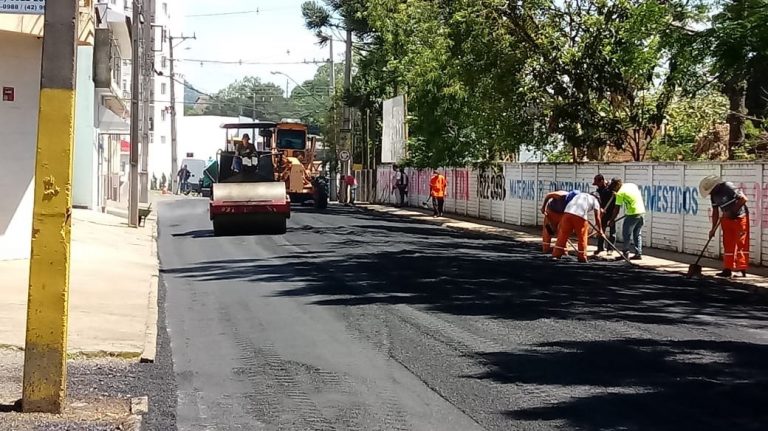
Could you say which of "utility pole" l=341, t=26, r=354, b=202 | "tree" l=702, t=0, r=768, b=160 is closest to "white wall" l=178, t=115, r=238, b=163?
"utility pole" l=341, t=26, r=354, b=202

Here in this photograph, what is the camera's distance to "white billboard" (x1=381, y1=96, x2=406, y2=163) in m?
45.9

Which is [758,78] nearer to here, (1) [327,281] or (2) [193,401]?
(1) [327,281]

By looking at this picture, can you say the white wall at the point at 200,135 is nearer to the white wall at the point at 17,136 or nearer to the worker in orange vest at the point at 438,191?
the worker in orange vest at the point at 438,191

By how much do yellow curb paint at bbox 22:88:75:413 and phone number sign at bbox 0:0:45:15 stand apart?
4.62 meters

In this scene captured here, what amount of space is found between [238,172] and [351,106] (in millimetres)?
30240

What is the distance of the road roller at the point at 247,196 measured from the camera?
25078 mm

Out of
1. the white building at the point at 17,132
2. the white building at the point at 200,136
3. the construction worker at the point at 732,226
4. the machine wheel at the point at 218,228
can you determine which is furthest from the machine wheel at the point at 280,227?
the white building at the point at 200,136

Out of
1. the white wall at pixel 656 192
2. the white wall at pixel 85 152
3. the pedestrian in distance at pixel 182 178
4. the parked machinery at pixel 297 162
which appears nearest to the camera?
the white wall at pixel 656 192

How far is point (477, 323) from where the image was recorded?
38.6 ft

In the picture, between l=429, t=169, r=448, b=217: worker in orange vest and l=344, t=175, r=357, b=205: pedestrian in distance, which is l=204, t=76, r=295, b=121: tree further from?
l=429, t=169, r=448, b=217: worker in orange vest

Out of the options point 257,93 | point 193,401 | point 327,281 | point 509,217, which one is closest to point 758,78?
point 327,281

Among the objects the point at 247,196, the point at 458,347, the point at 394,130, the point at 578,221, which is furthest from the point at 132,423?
the point at 394,130

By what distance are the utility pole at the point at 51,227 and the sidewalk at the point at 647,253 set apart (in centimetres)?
1134

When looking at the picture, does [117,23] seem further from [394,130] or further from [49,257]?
[49,257]
